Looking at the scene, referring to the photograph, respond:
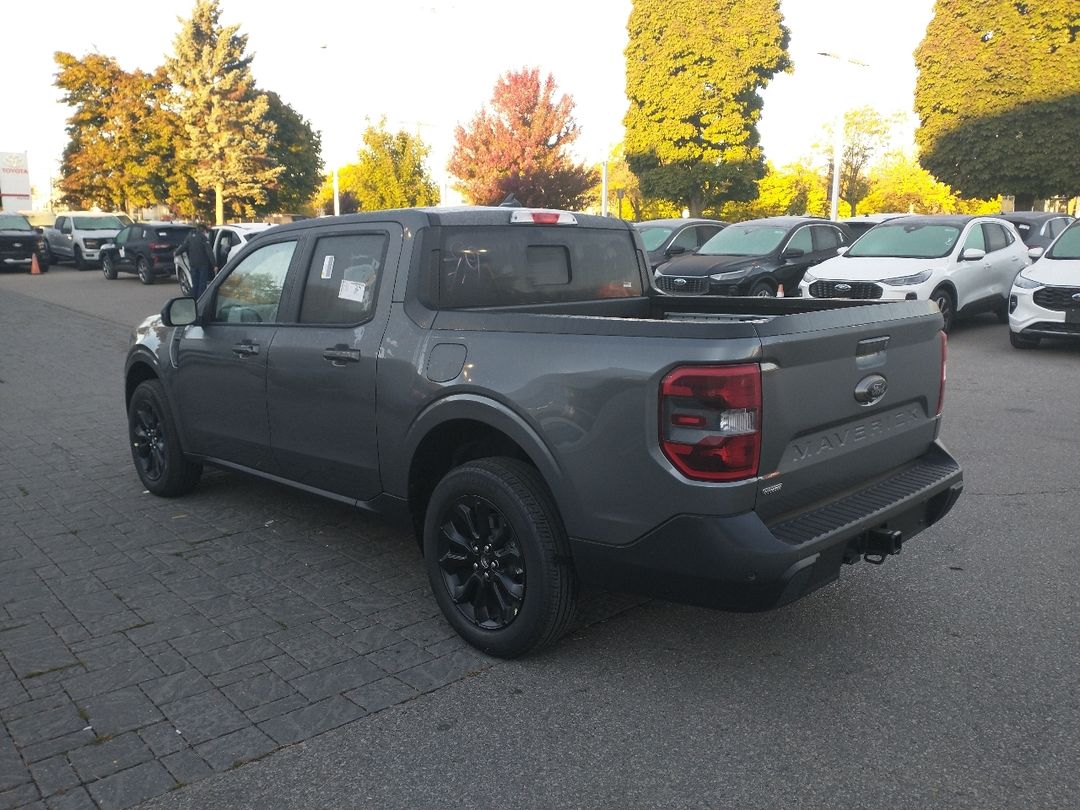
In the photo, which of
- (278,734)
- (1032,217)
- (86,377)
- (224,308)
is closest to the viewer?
(278,734)

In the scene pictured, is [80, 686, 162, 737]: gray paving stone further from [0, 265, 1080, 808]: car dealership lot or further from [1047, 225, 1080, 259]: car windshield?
[1047, 225, 1080, 259]: car windshield

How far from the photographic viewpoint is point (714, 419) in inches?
120

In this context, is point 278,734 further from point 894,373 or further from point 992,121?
point 992,121

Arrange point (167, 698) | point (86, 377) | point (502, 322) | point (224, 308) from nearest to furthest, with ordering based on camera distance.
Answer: point (167, 698)
point (502, 322)
point (224, 308)
point (86, 377)

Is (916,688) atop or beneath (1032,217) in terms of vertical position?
beneath

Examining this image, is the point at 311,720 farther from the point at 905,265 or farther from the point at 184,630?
the point at 905,265

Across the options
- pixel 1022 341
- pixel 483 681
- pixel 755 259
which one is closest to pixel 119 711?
pixel 483 681

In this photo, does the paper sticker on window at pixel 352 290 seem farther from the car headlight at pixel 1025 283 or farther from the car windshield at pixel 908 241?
the car windshield at pixel 908 241

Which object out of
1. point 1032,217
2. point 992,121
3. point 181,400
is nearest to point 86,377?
point 181,400

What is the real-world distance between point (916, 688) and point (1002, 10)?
118 ft

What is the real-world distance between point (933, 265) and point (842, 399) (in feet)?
34.5

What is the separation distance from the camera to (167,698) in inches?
135

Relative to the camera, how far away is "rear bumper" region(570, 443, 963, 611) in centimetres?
307

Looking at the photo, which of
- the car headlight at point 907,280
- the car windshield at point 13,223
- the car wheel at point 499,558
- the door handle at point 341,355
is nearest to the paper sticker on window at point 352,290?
the door handle at point 341,355
